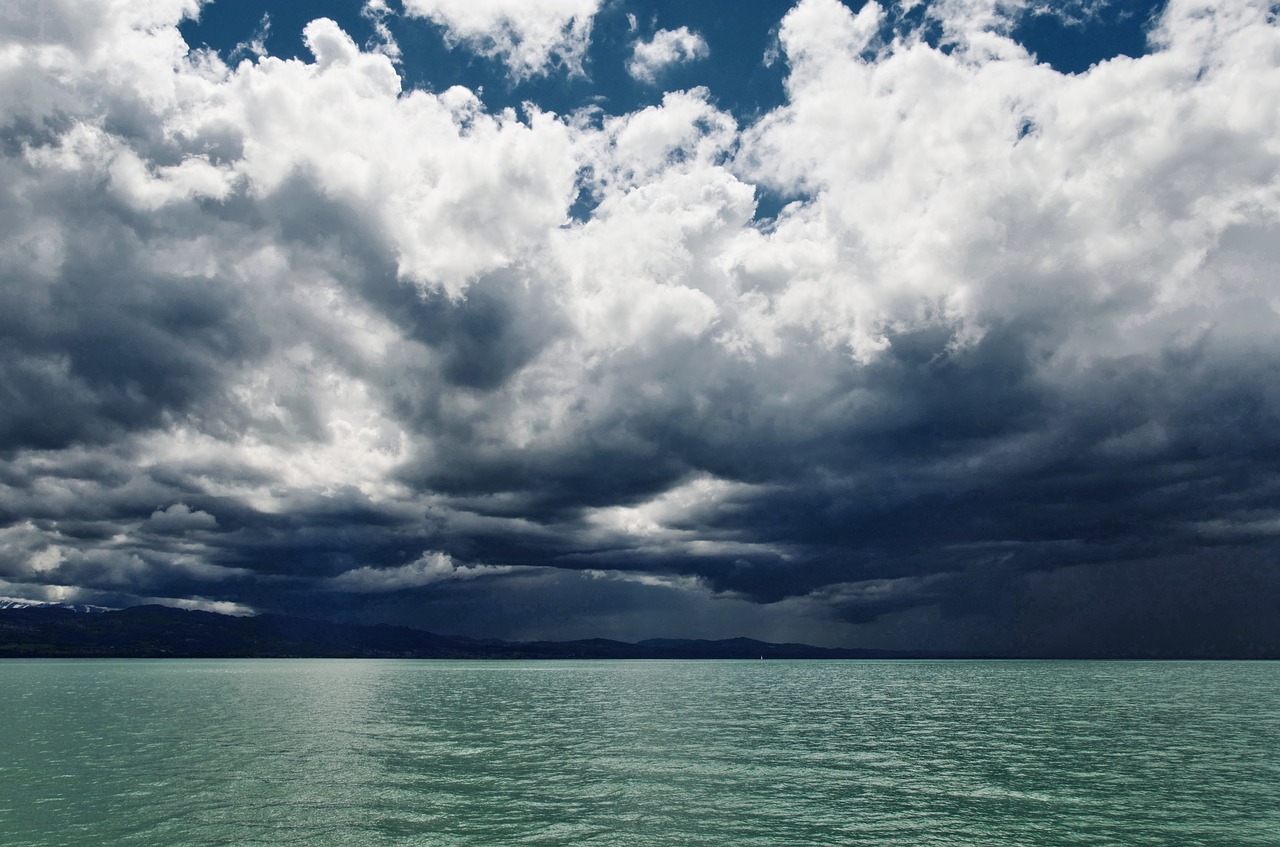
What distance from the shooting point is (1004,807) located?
45.2 m

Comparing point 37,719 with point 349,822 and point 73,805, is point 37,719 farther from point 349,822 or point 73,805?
point 349,822

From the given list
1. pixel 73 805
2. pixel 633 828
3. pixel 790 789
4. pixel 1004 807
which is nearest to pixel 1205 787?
pixel 1004 807

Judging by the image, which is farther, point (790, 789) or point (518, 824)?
point (790, 789)

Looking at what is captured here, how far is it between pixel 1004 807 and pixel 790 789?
40.7 ft

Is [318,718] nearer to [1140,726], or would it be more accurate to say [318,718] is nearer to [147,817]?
[147,817]

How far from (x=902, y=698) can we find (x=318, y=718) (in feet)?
341

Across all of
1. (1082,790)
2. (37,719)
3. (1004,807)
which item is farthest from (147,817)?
(37,719)

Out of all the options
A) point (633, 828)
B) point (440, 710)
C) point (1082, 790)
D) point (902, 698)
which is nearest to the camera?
point (633, 828)

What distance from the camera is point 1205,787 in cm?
5194

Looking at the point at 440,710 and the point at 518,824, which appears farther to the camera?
the point at 440,710

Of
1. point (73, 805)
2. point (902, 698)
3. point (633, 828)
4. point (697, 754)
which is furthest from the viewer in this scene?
point (902, 698)

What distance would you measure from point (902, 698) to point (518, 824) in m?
127

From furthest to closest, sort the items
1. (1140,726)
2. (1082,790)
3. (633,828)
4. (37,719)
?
(37,719)
(1140,726)
(1082,790)
(633,828)

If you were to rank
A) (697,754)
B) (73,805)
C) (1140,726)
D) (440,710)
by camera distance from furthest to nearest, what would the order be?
(440,710) → (1140,726) → (697,754) → (73,805)
